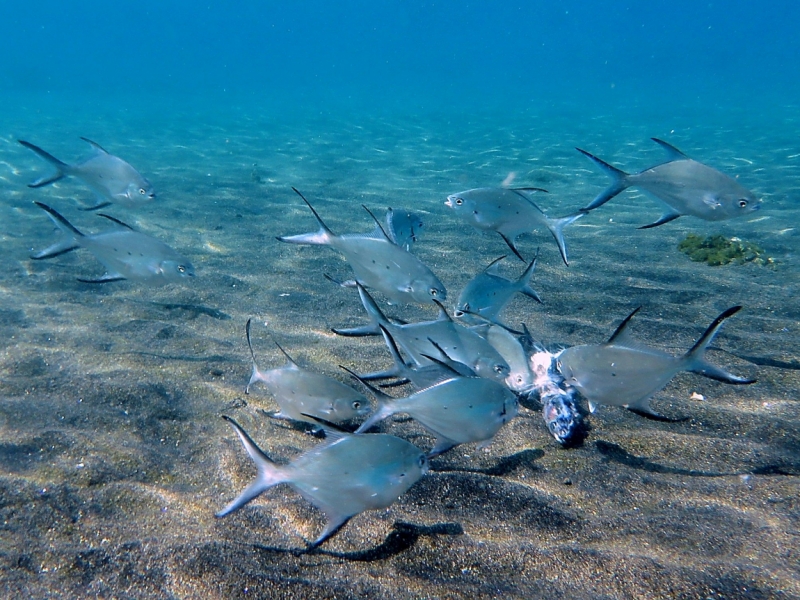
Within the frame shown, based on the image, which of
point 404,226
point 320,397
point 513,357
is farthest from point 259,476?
point 404,226

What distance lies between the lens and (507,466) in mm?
3137

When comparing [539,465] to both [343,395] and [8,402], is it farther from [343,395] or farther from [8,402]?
[8,402]

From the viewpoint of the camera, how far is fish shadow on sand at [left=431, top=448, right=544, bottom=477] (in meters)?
3.07

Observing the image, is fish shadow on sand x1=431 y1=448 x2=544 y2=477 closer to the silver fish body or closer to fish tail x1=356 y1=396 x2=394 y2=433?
fish tail x1=356 y1=396 x2=394 y2=433

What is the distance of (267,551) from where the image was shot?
2.37m

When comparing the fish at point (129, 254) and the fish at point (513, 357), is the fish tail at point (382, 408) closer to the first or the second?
the fish at point (513, 357)

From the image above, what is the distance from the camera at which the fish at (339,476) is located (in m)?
2.16

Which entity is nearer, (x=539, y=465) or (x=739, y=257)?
(x=539, y=465)

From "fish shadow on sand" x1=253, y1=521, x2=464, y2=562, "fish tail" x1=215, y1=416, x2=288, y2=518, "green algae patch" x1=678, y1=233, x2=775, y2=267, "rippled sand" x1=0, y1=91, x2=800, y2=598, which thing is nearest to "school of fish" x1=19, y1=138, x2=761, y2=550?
"fish tail" x1=215, y1=416, x2=288, y2=518

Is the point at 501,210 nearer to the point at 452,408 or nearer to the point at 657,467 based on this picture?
the point at 452,408

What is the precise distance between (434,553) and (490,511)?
48 cm

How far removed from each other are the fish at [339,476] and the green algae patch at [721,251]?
23.2ft

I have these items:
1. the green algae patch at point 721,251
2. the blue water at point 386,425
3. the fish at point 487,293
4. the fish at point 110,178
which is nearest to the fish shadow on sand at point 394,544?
the blue water at point 386,425

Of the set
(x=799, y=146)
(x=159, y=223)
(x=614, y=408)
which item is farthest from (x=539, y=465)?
(x=799, y=146)
